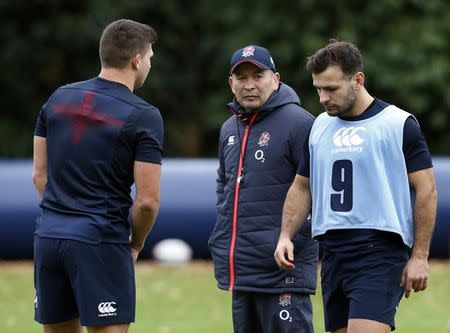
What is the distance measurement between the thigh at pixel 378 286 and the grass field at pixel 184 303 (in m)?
3.68

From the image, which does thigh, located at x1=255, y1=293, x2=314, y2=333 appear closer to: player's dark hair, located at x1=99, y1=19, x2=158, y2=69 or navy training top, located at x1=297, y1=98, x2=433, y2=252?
navy training top, located at x1=297, y1=98, x2=433, y2=252

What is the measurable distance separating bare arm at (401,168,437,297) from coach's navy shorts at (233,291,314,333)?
77 cm

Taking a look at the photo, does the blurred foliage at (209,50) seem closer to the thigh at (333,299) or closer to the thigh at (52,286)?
the thigh at (333,299)

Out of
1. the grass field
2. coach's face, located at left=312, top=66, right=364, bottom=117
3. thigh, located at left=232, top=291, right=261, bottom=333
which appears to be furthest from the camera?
the grass field

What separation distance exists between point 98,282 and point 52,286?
277 mm

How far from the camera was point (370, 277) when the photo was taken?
6.16m

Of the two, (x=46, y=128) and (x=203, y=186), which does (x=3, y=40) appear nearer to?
(x=203, y=186)

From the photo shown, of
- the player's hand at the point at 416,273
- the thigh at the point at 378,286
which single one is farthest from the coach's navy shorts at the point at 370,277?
the player's hand at the point at 416,273

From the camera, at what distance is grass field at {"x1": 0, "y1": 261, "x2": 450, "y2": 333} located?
32.9ft

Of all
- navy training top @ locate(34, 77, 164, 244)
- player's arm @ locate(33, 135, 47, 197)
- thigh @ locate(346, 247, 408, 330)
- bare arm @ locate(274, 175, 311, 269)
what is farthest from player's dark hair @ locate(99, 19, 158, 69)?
thigh @ locate(346, 247, 408, 330)

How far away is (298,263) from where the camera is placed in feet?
22.1

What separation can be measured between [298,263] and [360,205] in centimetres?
69

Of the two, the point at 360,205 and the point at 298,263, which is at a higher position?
the point at 360,205

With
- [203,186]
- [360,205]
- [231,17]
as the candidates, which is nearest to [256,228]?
[360,205]
